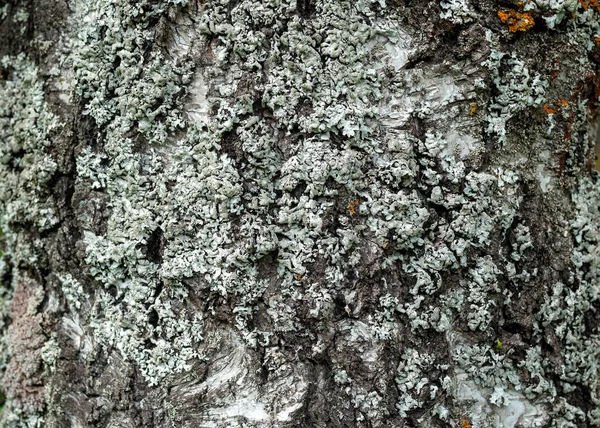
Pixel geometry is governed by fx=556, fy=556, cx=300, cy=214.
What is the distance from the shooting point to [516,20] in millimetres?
1346

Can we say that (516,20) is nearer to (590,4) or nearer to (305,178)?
(590,4)

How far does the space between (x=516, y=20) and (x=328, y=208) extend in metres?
0.64

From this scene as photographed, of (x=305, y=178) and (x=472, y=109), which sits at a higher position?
(x=472, y=109)

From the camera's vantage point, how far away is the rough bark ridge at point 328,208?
1.33m

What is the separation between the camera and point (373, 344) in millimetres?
1341

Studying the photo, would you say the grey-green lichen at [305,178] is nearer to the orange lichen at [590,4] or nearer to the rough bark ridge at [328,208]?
the rough bark ridge at [328,208]

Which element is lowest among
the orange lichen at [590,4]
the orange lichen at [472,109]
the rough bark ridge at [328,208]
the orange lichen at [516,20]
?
the rough bark ridge at [328,208]

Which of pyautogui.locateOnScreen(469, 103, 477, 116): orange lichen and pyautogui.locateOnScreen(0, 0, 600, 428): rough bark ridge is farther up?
pyautogui.locateOnScreen(469, 103, 477, 116): orange lichen

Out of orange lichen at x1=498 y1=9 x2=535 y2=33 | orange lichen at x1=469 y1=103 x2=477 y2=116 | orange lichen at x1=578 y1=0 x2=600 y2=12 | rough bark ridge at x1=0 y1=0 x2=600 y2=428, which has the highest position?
orange lichen at x1=578 y1=0 x2=600 y2=12

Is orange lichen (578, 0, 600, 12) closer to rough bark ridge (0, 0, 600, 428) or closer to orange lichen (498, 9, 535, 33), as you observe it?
rough bark ridge (0, 0, 600, 428)

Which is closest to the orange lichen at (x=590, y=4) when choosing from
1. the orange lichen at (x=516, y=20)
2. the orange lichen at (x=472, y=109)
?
the orange lichen at (x=516, y=20)

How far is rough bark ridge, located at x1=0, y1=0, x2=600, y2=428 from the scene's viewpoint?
133 centimetres

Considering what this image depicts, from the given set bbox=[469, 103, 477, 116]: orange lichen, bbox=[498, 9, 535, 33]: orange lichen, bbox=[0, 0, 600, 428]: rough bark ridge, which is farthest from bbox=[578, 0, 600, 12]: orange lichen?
bbox=[469, 103, 477, 116]: orange lichen

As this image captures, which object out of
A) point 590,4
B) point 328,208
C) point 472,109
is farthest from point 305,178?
point 590,4
